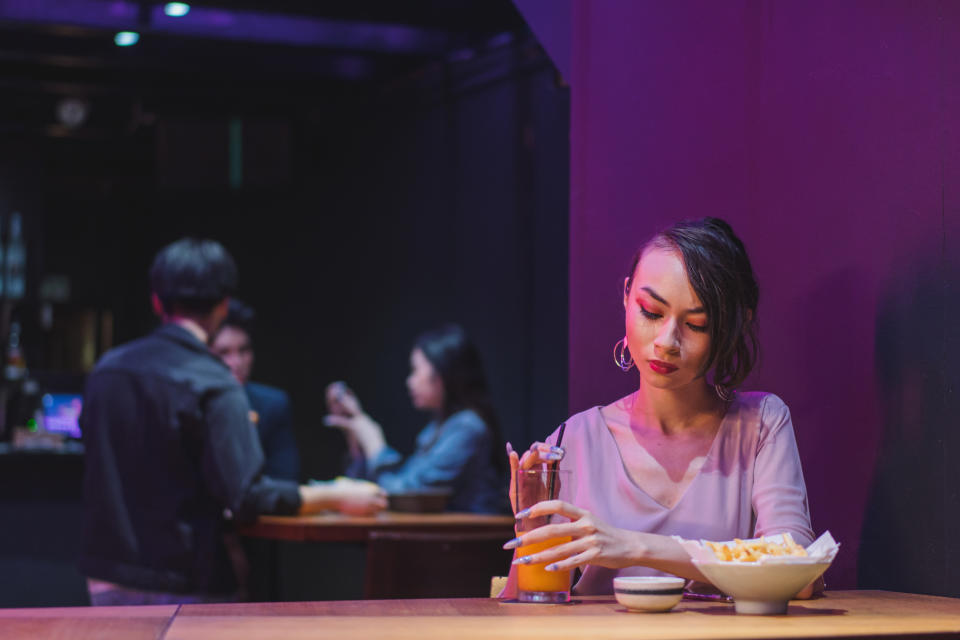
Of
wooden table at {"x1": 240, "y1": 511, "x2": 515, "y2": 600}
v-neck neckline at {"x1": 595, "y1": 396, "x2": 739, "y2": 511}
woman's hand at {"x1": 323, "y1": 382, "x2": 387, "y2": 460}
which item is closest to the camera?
v-neck neckline at {"x1": 595, "y1": 396, "x2": 739, "y2": 511}

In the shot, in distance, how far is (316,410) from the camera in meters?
8.35

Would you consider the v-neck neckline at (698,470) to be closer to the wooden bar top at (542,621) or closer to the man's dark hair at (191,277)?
the wooden bar top at (542,621)

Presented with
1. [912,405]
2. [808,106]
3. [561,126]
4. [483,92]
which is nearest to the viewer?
[912,405]

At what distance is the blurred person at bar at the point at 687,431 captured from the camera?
2.04 metres

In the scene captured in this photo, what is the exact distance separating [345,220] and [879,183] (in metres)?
6.01

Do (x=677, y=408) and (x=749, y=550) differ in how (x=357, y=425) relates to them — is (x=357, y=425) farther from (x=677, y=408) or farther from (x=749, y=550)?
(x=749, y=550)

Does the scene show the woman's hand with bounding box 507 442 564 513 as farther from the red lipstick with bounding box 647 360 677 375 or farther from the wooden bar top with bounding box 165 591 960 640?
the red lipstick with bounding box 647 360 677 375

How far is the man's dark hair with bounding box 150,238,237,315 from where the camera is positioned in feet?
11.2

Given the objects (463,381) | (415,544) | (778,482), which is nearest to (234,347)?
(463,381)

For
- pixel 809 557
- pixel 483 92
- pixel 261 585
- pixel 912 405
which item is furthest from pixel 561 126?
pixel 809 557

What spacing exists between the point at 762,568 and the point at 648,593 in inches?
6.9

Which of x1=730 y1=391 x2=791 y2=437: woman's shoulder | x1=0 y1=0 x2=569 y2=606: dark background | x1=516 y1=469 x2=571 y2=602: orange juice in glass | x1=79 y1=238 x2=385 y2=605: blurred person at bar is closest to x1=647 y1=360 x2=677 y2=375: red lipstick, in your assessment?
x1=730 y1=391 x2=791 y2=437: woman's shoulder

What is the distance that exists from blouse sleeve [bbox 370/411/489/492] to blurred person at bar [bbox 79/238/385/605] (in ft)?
4.82

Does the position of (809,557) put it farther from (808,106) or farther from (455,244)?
(455,244)
